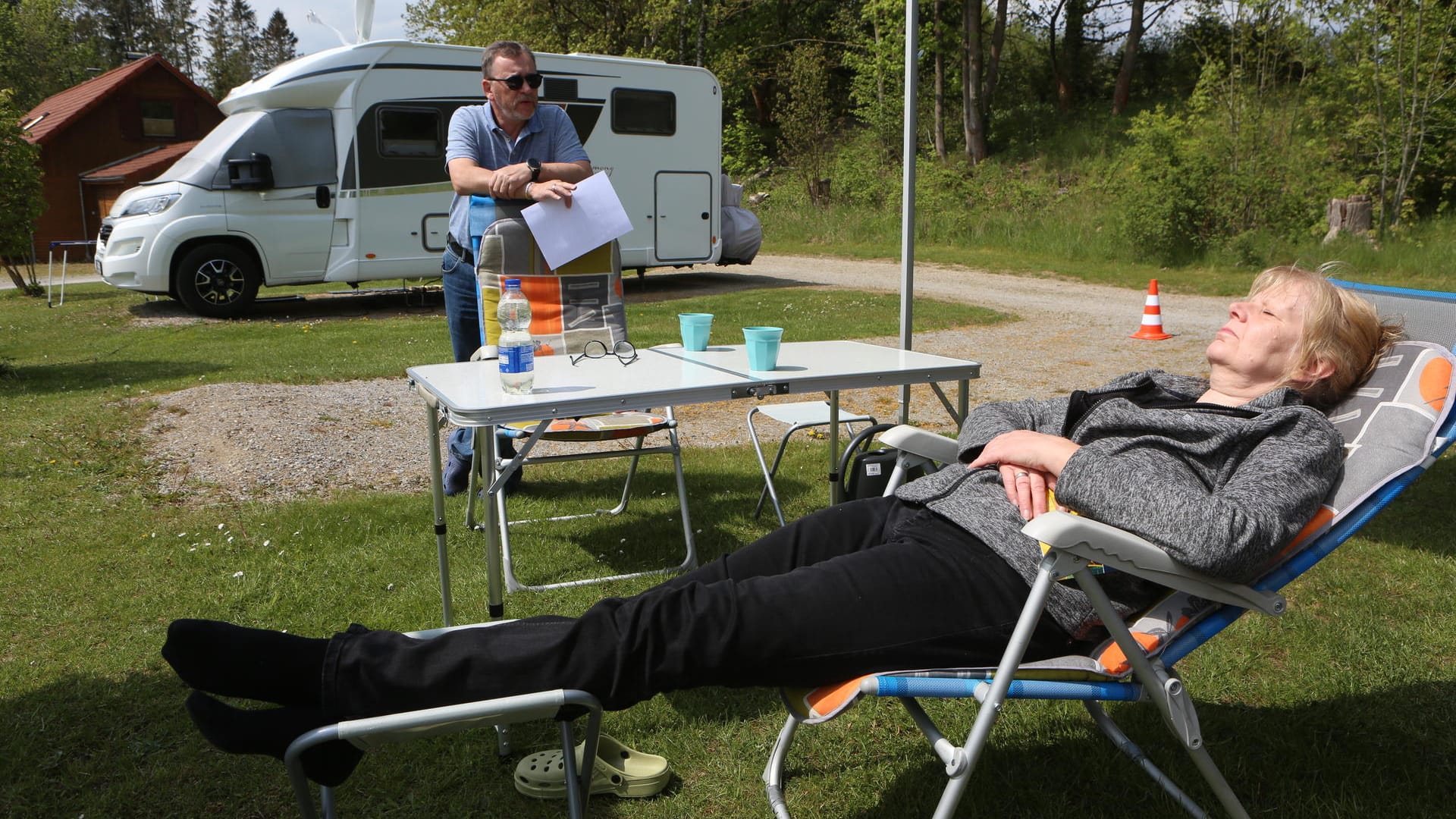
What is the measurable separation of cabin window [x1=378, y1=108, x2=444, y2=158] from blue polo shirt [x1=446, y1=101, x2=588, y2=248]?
7.14 meters

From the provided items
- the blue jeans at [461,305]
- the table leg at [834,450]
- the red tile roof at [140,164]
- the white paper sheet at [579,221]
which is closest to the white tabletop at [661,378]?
the table leg at [834,450]

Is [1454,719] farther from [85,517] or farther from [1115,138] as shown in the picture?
[1115,138]

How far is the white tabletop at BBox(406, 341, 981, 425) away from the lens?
7.98 ft

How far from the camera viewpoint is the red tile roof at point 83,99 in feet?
76.2

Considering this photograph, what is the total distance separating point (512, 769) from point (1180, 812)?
1475mm

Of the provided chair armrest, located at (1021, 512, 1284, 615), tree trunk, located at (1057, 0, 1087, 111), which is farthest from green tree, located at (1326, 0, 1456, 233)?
chair armrest, located at (1021, 512, 1284, 615)

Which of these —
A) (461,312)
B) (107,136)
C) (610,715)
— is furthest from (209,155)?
(107,136)

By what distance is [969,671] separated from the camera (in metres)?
1.81

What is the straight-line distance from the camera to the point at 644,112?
39.2ft

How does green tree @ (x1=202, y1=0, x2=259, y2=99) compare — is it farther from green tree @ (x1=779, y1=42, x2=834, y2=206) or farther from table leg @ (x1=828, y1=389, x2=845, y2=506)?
table leg @ (x1=828, y1=389, x2=845, y2=506)

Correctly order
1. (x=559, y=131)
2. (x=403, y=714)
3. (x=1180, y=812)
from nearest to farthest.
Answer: (x=403, y=714) → (x=1180, y=812) → (x=559, y=131)

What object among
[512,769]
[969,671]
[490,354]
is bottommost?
[512,769]

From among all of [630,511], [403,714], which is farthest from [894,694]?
[630,511]

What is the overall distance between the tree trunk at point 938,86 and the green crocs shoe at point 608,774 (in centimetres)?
2211
